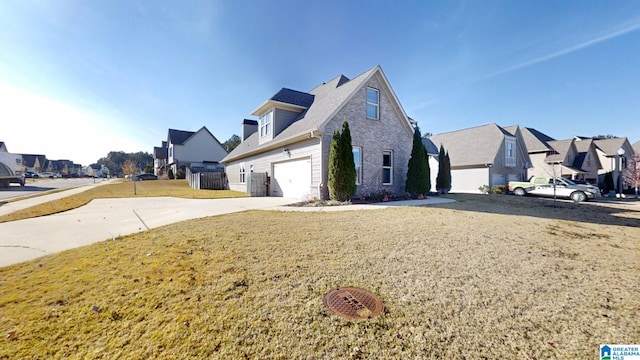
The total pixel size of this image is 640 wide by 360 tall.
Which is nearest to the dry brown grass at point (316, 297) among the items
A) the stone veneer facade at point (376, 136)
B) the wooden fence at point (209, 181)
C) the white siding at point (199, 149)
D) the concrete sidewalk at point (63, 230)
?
the concrete sidewalk at point (63, 230)

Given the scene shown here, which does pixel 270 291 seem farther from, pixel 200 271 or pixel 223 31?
pixel 223 31

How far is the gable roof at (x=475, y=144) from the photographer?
2147 centimetres

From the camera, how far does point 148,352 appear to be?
181 cm

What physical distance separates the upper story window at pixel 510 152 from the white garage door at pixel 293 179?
20.9m

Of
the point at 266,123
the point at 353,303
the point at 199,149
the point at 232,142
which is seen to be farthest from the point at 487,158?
the point at 232,142

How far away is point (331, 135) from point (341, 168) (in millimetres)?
1847

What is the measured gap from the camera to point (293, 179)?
12.9 m

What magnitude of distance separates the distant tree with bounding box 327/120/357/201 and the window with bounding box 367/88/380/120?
284 cm

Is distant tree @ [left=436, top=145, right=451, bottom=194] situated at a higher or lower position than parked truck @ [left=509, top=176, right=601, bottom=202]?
higher

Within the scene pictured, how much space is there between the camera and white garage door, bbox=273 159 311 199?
11781 millimetres

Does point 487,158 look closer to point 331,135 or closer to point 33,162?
point 331,135

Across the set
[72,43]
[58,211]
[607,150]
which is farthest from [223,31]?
[607,150]

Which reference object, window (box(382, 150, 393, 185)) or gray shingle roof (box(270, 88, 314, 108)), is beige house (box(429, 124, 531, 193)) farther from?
gray shingle roof (box(270, 88, 314, 108))

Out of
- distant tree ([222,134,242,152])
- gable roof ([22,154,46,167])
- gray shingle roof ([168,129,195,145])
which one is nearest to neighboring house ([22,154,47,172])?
gable roof ([22,154,46,167])
